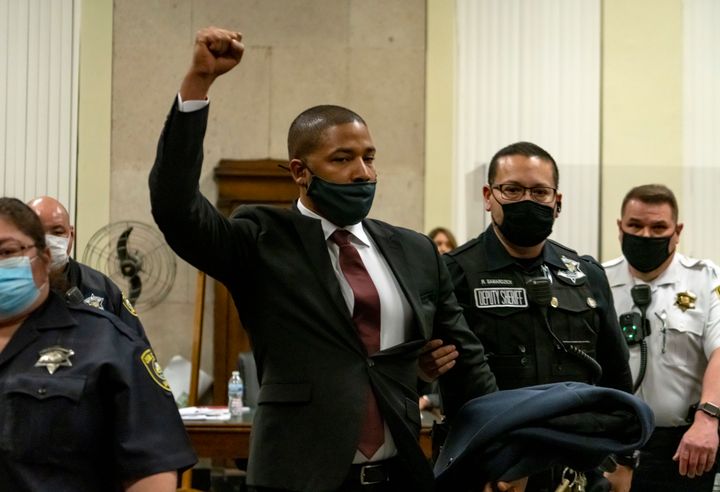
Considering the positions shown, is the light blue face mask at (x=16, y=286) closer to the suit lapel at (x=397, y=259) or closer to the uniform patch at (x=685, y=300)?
the suit lapel at (x=397, y=259)

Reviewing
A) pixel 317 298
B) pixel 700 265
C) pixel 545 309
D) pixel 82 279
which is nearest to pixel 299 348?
pixel 317 298

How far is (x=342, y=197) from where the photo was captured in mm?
2480

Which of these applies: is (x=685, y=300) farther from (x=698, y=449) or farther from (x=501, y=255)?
(x=501, y=255)

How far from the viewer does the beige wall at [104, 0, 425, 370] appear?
747cm

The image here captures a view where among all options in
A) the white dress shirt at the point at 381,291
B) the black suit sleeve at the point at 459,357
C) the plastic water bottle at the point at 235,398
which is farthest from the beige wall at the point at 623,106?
the white dress shirt at the point at 381,291

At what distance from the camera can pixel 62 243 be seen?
385cm

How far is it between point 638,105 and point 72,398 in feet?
20.7

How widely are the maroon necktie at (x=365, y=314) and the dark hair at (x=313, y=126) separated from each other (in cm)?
23

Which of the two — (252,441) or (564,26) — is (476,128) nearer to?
(564,26)

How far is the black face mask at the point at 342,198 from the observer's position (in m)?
2.48

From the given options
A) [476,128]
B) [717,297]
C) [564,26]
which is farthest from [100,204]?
[717,297]

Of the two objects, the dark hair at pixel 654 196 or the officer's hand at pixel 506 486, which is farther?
the dark hair at pixel 654 196

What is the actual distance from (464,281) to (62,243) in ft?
5.44

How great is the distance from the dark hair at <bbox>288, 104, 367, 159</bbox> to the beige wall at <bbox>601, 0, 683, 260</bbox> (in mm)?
5399
